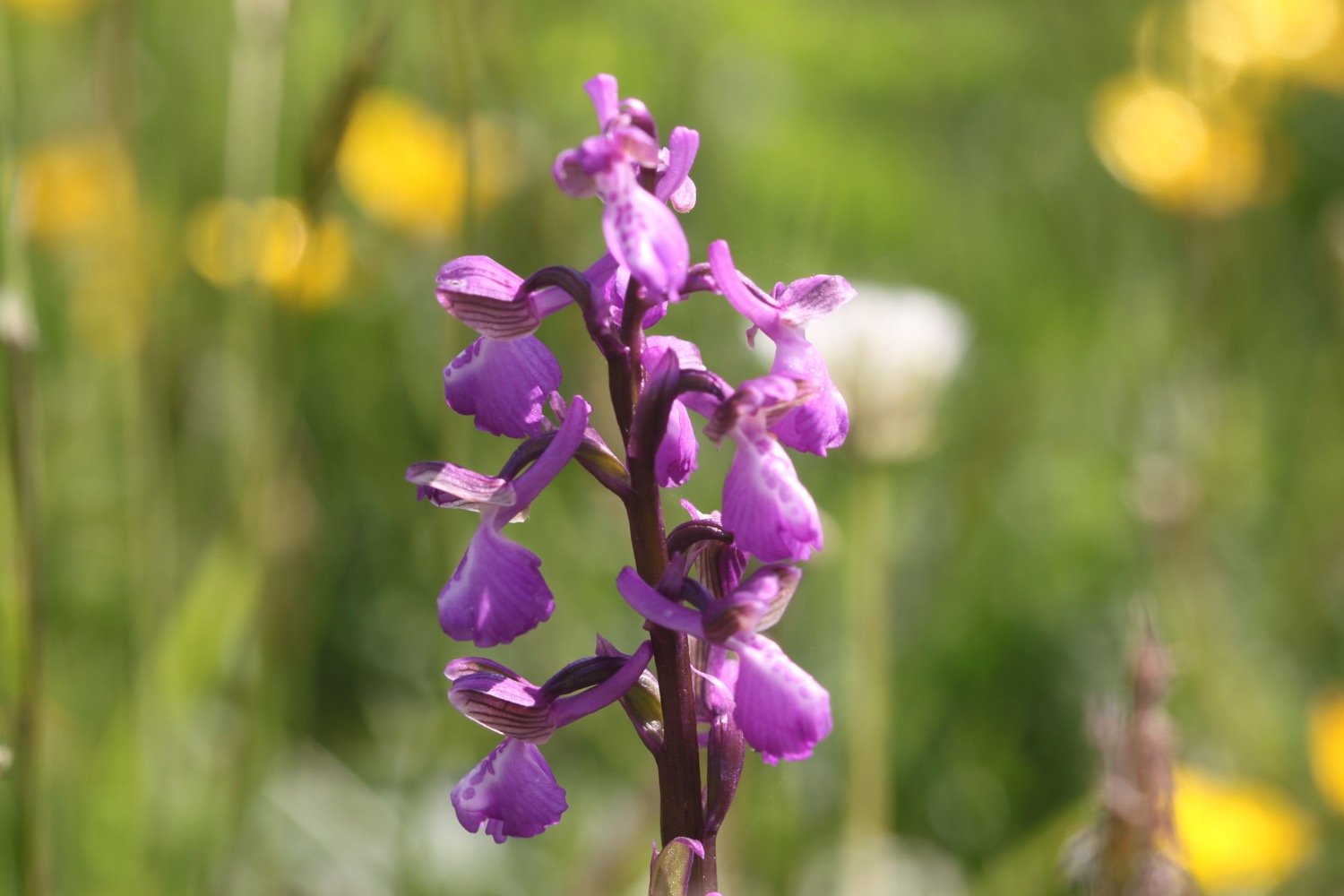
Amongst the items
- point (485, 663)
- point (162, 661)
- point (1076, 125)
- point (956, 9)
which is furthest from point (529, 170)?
point (956, 9)

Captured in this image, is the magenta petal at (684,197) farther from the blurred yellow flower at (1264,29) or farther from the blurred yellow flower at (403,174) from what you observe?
the blurred yellow flower at (1264,29)

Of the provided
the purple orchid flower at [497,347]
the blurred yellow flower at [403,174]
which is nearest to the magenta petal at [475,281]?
the purple orchid flower at [497,347]

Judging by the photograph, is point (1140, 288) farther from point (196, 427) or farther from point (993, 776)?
point (196, 427)

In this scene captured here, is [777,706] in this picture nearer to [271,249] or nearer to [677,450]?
[677,450]

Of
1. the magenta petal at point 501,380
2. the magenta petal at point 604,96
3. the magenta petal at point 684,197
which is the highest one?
the magenta petal at point 604,96

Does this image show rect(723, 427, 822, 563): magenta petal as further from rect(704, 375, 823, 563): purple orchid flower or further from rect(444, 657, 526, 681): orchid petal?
rect(444, 657, 526, 681): orchid petal

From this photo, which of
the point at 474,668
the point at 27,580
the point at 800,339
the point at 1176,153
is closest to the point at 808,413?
the point at 800,339
